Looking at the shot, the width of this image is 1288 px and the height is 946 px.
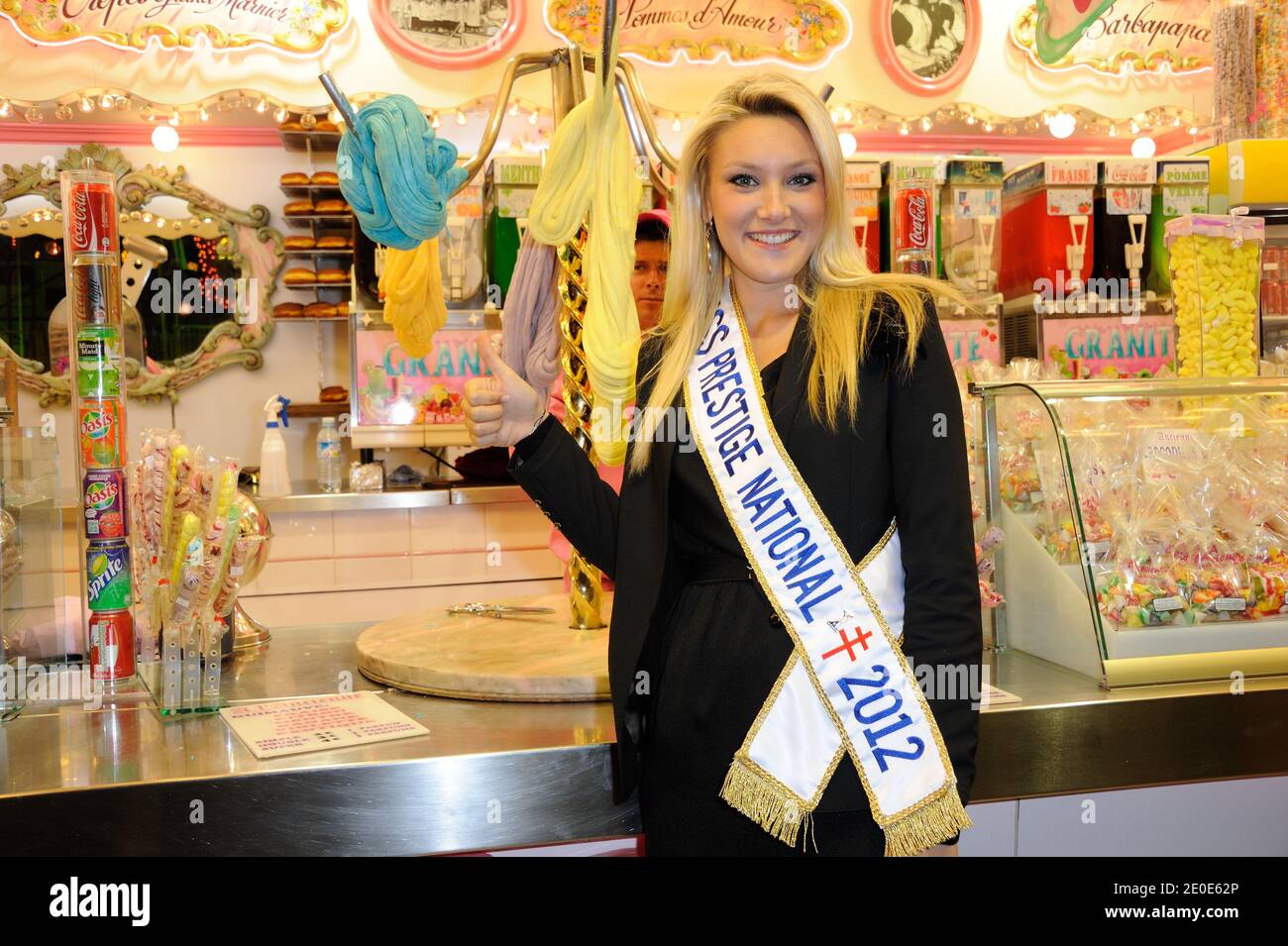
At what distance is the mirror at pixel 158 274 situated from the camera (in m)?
4.91

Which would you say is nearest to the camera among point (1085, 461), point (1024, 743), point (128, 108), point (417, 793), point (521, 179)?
point (417, 793)

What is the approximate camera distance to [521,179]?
405 centimetres

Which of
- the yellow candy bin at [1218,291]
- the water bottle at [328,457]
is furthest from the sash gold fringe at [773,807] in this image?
the water bottle at [328,457]

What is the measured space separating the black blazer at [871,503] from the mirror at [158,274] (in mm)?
3913

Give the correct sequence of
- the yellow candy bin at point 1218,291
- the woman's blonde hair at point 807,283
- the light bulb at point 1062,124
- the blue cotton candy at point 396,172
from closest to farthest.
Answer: the woman's blonde hair at point 807,283 < the blue cotton candy at point 396,172 < the yellow candy bin at point 1218,291 < the light bulb at point 1062,124

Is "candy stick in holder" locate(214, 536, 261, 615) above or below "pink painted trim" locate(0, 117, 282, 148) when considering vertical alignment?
below

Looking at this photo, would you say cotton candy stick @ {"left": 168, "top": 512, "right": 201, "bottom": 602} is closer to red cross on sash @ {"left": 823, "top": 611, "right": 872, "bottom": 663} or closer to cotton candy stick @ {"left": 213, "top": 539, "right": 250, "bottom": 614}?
cotton candy stick @ {"left": 213, "top": 539, "right": 250, "bottom": 614}

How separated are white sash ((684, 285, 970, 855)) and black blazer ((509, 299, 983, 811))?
0.03 metres

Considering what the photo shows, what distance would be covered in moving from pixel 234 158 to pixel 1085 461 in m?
4.37

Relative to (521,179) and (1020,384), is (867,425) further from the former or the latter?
(521,179)

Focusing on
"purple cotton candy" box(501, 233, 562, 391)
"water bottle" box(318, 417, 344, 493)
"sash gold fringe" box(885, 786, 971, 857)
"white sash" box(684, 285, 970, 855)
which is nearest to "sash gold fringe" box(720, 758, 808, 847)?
"white sash" box(684, 285, 970, 855)

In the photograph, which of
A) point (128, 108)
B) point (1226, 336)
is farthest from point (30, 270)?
point (1226, 336)

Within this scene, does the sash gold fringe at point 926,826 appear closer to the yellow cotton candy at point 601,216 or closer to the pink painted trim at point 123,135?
the yellow cotton candy at point 601,216

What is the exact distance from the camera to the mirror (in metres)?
4.91
